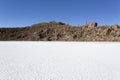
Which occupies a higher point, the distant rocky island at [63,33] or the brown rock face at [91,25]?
the brown rock face at [91,25]

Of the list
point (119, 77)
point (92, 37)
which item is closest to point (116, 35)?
point (92, 37)

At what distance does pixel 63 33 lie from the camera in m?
44.5

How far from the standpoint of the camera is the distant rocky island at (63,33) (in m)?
39.9

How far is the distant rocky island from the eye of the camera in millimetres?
39875

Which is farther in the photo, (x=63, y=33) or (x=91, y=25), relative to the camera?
(x=91, y=25)

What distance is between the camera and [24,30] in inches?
1967

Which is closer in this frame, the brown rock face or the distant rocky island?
the distant rocky island

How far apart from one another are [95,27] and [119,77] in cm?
3878

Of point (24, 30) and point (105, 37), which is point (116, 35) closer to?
point (105, 37)

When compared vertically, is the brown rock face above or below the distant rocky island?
above

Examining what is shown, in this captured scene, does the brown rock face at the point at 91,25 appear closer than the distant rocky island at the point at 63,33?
No

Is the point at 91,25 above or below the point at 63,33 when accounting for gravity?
above

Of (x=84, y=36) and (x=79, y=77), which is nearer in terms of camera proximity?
(x=79, y=77)

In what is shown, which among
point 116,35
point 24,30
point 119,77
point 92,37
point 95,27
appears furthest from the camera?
point 24,30
